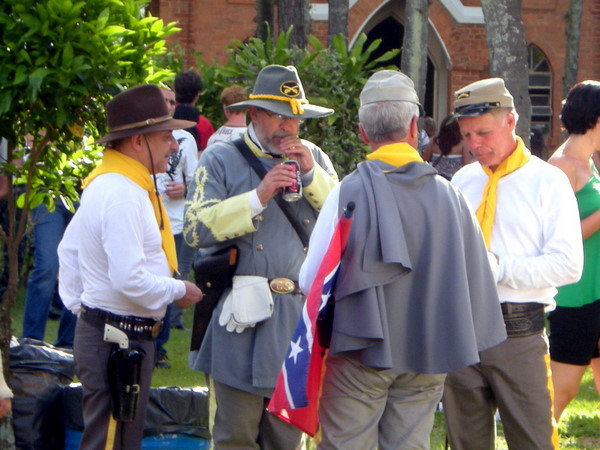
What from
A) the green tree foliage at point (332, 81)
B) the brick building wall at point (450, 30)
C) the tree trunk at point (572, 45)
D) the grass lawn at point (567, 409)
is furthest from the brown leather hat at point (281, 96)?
the brick building wall at point (450, 30)

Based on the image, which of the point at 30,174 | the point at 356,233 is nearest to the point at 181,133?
the point at 30,174

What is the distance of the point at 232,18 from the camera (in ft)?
74.9

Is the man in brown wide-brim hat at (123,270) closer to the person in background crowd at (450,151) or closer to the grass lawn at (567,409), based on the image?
the grass lawn at (567,409)

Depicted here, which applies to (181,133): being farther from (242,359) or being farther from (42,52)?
(242,359)

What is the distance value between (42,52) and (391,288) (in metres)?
2.22

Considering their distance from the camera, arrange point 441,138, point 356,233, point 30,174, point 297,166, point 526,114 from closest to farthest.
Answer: point 356,233, point 297,166, point 30,174, point 441,138, point 526,114

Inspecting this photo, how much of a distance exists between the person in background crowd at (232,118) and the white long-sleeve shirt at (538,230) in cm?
341

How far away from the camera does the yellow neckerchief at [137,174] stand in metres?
4.64

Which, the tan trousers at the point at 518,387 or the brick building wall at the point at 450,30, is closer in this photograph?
the tan trousers at the point at 518,387

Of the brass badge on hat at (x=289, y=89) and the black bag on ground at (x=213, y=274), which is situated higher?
the brass badge on hat at (x=289, y=89)

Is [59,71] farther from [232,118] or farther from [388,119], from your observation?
[232,118]

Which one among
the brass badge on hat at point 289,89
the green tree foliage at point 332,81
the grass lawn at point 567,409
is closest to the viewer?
the brass badge on hat at point 289,89

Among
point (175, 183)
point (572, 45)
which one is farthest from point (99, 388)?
point (572, 45)

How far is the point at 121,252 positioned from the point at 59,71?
111 centimetres
